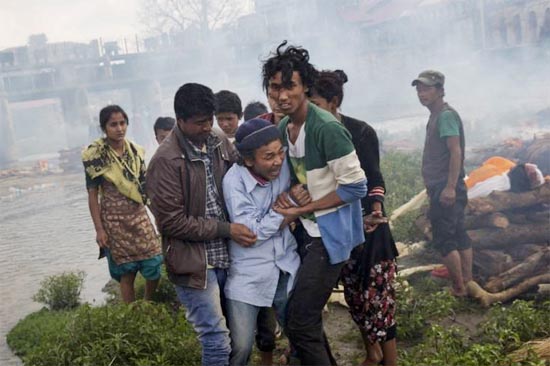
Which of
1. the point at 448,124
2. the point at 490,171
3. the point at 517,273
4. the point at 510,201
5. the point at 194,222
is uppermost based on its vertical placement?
the point at 448,124

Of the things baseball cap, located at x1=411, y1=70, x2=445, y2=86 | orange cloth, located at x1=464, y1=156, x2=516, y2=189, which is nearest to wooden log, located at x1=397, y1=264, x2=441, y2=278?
orange cloth, located at x1=464, y1=156, x2=516, y2=189

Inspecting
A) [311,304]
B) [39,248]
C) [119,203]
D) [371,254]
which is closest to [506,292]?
[371,254]

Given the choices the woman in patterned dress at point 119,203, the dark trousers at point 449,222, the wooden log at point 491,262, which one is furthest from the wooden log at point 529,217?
the woman in patterned dress at point 119,203

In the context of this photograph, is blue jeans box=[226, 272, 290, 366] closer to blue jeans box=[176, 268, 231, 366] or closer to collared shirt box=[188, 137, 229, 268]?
blue jeans box=[176, 268, 231, 366]

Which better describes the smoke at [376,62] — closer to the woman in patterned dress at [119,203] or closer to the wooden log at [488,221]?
the wooden log at [488,221]

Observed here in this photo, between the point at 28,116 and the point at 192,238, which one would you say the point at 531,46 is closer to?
the point at 192,238

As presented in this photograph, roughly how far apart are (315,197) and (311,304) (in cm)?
54

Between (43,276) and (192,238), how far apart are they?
19.7ft

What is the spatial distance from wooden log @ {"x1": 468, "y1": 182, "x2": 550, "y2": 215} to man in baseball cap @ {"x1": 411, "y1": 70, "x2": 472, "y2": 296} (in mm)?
994

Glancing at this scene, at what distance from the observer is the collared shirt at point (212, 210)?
11.8 feet

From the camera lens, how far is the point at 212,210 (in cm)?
364

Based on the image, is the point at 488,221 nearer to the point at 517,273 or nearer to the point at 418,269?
the point at 418,269

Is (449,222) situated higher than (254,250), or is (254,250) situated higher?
(254,250)

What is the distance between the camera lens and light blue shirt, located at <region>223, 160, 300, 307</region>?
3547mm
